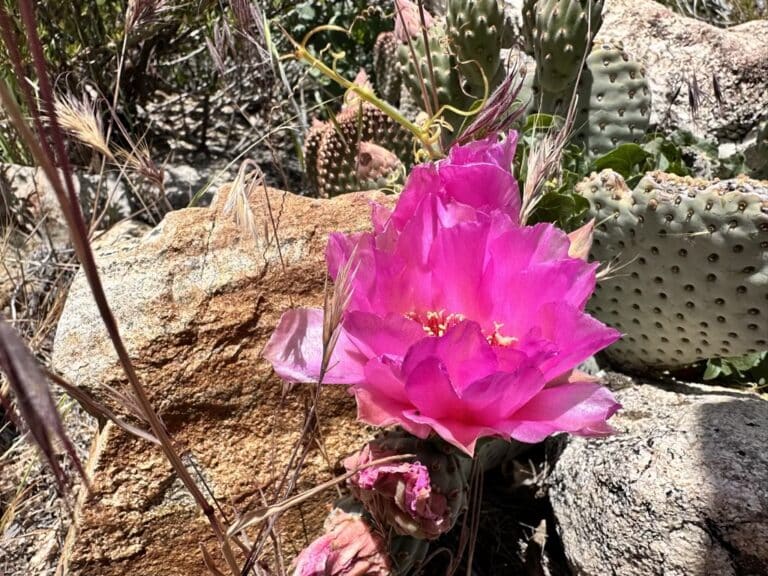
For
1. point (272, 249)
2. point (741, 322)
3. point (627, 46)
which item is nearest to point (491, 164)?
point (272, 249)

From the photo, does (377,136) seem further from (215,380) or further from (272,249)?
(215,380)

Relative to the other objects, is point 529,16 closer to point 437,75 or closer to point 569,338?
point 437,75

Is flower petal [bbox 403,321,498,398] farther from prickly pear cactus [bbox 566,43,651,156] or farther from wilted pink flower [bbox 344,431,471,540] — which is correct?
prickly pear cactus [bbox 566,43,651,156]


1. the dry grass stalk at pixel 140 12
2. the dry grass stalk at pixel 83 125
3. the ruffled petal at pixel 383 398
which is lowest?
the ruffled petal at pixel 383 398

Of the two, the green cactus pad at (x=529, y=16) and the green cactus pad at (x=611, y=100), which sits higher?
the green cactus pad at (x=529, y=16)

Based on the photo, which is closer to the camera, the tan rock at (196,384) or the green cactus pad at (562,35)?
the tan rock at (196,384)

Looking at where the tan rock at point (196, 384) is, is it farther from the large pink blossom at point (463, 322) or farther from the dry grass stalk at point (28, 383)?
the dry grass stalk at point (28, 383)

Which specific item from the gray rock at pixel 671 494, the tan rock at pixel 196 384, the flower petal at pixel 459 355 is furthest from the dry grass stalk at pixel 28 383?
the gray rock at pixel 671 494

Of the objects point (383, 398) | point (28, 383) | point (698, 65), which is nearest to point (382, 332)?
point (383, 398)
